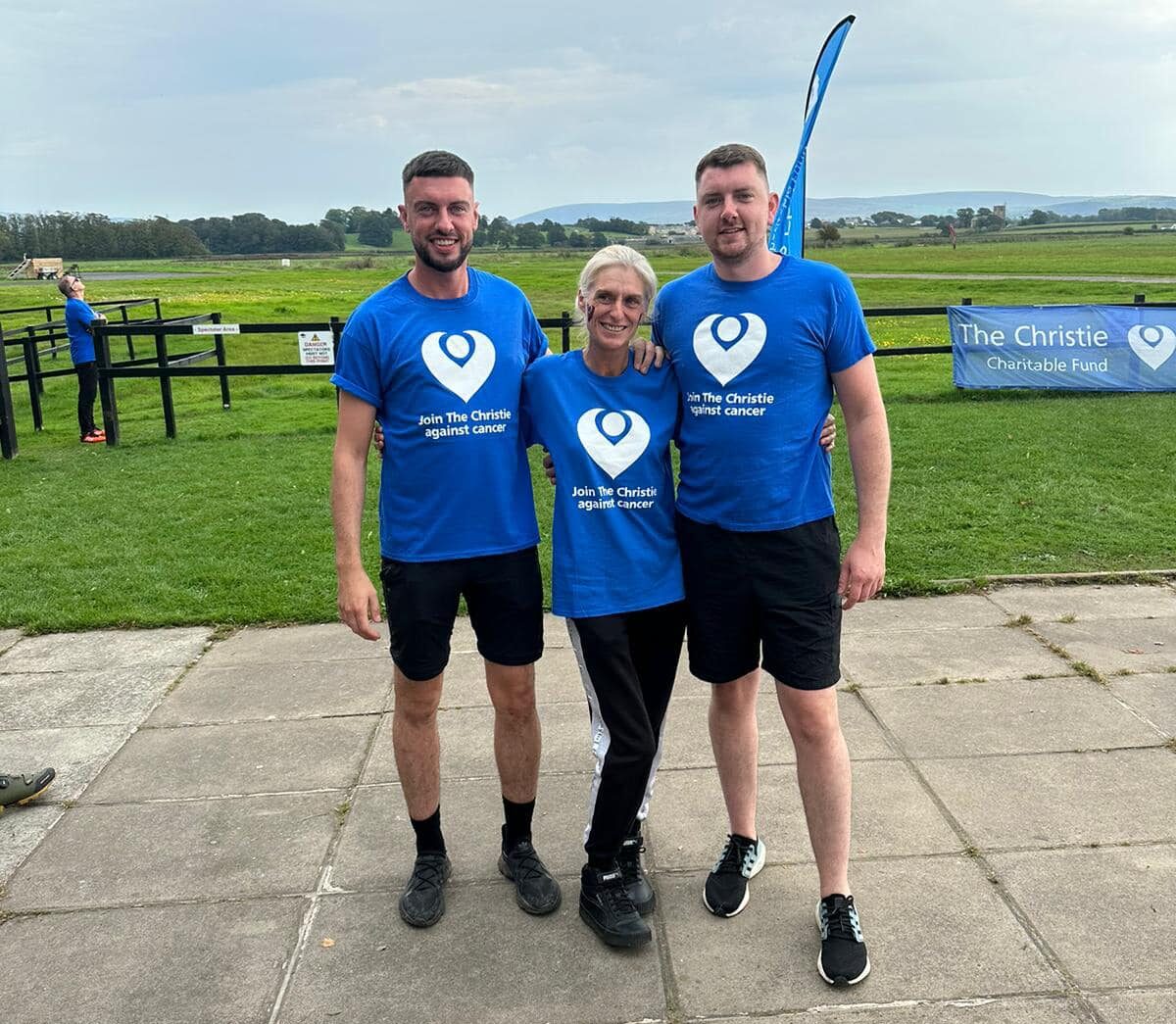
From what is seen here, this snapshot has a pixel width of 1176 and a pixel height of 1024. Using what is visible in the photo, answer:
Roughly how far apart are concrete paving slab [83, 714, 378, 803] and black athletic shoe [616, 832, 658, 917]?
1.24 meters

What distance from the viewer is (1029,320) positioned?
11.9 metres

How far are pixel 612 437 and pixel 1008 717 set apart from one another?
92.5 inches

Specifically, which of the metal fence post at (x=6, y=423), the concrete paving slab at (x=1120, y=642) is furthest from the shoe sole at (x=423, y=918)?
the metal fence post at (x=6, y=423)

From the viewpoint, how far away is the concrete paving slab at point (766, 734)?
3.84 m

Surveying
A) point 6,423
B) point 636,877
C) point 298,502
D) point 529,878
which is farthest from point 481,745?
point 6,423

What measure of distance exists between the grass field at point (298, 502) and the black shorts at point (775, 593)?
324cm

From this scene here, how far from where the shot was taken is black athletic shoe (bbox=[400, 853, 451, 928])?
9.57ft

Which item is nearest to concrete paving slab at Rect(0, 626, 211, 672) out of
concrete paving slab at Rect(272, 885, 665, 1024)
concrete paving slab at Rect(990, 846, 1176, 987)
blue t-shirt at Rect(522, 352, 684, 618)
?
concrete paving slab at Rect(272, 885, 665, 1024)

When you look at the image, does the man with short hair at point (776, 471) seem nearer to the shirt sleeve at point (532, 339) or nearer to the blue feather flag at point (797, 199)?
the shirt sleeve at point (532, 339)

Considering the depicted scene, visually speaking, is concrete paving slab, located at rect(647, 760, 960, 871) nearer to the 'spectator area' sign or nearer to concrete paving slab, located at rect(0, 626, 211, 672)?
concrete paving slab, located at rect(0, 626, 211, 672)

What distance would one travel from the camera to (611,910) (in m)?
2.81

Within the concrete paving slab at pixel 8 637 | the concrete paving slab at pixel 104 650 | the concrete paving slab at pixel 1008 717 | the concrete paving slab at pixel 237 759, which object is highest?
the concrete paving slab at pixel 1008 717

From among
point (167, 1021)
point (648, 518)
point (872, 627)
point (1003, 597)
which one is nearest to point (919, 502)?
point (1003, 597)

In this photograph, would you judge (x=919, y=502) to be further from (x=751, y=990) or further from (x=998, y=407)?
(x=751, y=990)
